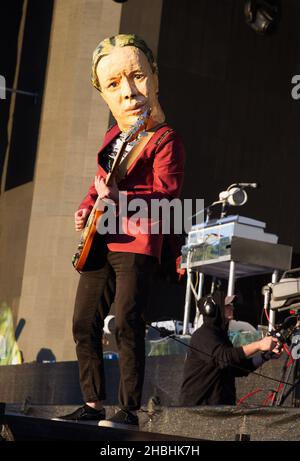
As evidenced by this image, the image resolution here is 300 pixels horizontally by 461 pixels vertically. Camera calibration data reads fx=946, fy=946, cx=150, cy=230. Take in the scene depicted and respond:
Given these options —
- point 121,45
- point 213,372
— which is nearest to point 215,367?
point 213,372

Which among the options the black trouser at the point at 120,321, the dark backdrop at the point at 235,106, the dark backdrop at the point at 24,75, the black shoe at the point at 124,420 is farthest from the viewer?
the dark backdrop at the point at 24,75

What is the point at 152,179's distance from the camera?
3.66 metres

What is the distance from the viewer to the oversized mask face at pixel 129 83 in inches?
149

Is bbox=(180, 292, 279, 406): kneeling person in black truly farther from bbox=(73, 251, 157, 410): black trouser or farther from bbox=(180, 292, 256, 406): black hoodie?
bbox=(73, 251, 157, 410): black trouser

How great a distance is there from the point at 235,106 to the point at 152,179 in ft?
29.0

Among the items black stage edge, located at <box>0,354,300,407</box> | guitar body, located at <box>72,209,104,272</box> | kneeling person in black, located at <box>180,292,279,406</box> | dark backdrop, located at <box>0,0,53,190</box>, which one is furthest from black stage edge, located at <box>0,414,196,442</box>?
dark backdrop, located at <box>0,0,53,190</box>

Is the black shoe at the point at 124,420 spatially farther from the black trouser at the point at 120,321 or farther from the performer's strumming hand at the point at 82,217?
the performer's strumming hand at the point at 82,217

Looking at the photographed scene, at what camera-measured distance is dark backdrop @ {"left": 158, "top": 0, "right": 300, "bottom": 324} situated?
11938 millimetres

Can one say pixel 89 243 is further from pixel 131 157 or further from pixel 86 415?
pixel 86 415

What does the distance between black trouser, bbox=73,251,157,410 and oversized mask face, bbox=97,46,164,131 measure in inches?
23.7

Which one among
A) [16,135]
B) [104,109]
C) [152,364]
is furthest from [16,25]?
[152,364]

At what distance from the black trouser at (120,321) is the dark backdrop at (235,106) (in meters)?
8.21

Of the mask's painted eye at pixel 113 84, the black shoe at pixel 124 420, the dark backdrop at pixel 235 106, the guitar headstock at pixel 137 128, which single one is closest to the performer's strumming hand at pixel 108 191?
the guitar headstock at pixel 137 128

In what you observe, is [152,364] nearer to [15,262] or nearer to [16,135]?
[15,262]
